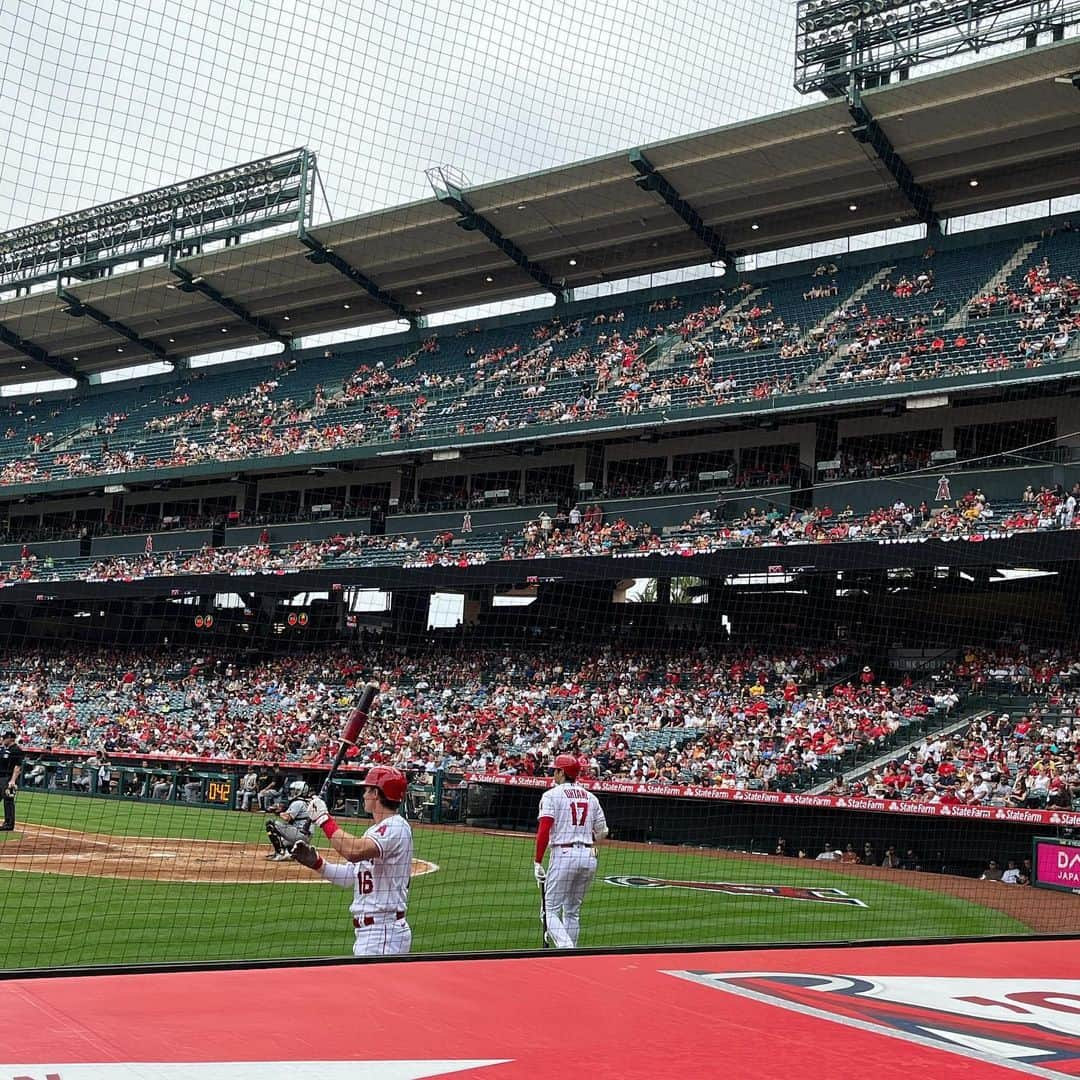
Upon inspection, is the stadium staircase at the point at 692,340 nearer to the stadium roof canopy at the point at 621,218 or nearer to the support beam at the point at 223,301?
the stadium roof canopy at the point at 621,218

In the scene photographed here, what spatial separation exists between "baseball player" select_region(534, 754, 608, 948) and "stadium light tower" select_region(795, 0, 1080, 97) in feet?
71.6

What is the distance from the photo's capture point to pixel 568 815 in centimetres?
727

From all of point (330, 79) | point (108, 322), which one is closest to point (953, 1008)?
point (330, 79)

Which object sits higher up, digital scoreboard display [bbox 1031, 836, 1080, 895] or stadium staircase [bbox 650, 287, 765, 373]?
stadium staircase [bbox 650, 287, 765, 373]

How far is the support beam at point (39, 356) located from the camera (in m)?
38.8

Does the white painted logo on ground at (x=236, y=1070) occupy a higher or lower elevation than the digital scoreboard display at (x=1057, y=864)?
higher

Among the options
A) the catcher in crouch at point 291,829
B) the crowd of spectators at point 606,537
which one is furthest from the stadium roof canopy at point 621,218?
the catcher in crouch at point 291,829

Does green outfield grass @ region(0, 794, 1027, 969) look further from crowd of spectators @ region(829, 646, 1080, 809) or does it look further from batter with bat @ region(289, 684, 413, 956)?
batter with bat @ region(289, 684, 413, 956)

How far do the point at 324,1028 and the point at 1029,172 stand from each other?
2760 cm

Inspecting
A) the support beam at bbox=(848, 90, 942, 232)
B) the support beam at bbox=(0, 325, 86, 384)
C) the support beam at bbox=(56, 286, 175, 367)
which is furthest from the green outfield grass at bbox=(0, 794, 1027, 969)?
the support beam at bbox=(0, 325, 86, 384)

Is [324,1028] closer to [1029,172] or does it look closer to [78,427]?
[1029,172]

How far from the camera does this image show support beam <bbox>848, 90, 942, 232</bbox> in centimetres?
2477

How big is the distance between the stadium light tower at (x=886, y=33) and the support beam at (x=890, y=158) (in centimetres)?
64

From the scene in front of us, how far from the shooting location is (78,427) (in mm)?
38438
